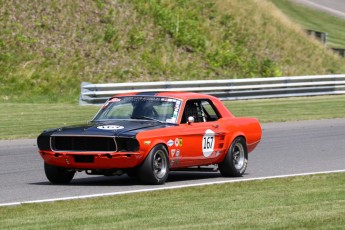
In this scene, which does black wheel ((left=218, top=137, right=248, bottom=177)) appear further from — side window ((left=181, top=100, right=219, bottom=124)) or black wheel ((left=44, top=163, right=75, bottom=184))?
black wheel ((left=44, top=163, right=75, bottom=184))

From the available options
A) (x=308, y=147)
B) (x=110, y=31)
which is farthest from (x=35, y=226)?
(x=110, y=31)

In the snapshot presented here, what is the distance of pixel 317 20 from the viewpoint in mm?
52062

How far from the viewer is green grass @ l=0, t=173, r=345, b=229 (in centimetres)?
874

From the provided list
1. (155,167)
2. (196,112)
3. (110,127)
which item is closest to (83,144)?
(110,127)

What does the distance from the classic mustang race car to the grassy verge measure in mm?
7716

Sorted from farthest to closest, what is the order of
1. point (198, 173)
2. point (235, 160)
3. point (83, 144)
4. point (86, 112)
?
point (86, 112) → point (198, 173) → point (235, 160) → point (83, 144)

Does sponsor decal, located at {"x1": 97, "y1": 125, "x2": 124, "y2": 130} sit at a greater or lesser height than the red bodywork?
greater

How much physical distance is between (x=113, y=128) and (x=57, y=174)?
3.51ft

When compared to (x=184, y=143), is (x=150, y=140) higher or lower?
higher

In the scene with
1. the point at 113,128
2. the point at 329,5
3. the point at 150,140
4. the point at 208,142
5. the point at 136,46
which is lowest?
the point at 208,142

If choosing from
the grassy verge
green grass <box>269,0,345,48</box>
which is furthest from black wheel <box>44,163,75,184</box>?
green grass <box>269,0,345,48</box>

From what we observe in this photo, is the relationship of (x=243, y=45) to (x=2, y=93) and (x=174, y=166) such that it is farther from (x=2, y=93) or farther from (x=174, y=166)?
(x=174, y=166)

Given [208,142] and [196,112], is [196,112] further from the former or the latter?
[208,142]

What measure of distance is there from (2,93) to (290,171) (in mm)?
16881
